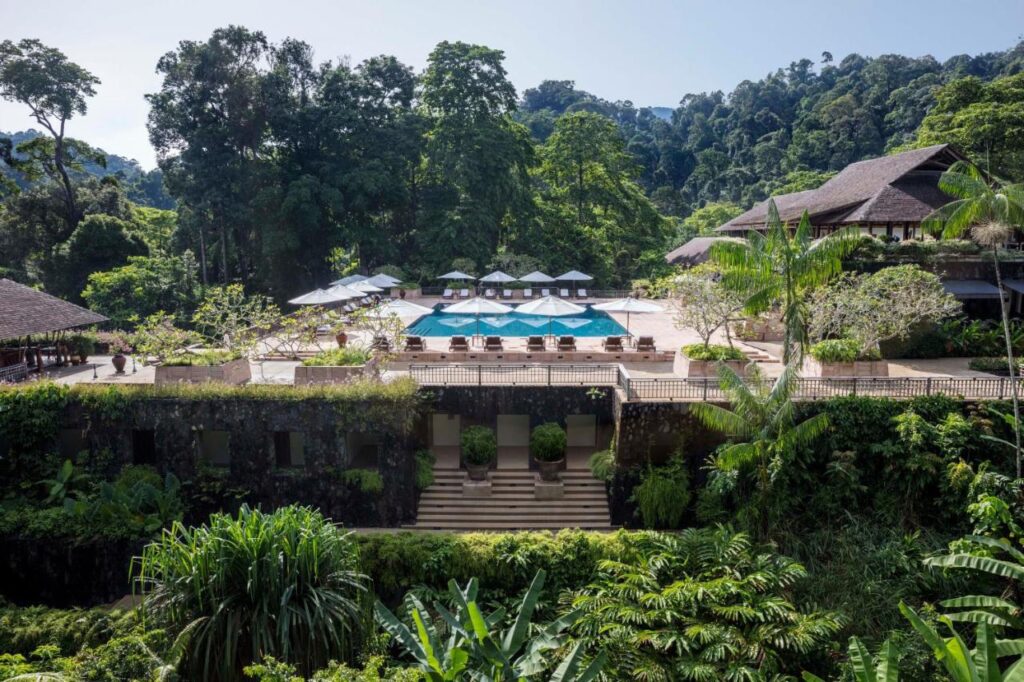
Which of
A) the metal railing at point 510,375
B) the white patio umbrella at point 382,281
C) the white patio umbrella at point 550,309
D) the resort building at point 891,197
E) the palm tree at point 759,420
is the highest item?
the resort building at point 891,197

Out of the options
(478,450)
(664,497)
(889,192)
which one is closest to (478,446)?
(478,450)

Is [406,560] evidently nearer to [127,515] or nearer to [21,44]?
[127,515]

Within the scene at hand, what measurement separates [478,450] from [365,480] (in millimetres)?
3217

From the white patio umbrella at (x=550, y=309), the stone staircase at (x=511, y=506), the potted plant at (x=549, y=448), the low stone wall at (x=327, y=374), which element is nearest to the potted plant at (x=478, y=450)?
the stone staircase at (x=511, y=506)

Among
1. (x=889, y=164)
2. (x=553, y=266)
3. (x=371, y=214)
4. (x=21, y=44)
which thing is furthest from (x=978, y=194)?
(x=21, y=44)

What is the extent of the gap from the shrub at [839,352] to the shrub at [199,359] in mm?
17649

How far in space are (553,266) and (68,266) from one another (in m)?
30.4

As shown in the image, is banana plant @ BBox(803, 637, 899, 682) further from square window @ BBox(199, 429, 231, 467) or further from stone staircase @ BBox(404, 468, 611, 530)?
square window @ BBox(199, 429, 231, 467)

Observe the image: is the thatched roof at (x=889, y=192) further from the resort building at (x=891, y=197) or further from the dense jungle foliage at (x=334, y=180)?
the dense jungle foliage at (x=334, y=180)

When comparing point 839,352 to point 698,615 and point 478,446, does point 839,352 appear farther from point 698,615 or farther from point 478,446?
point 478,446

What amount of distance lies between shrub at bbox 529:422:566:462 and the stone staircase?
832mm

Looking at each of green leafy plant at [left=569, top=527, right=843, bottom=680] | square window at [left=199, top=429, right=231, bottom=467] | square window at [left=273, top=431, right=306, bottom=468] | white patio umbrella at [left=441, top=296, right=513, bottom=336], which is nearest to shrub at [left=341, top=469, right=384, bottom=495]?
square window at [left=273, top=431, right=306, bottom=468]

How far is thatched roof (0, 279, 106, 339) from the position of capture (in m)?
21.0

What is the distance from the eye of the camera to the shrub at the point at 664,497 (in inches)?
→ 700
